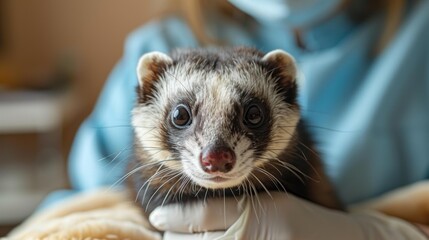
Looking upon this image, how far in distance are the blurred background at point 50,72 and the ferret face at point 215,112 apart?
1.69 meters

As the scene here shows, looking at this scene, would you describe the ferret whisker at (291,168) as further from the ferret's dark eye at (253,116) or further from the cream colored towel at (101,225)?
the cream colored towel at (101,225)

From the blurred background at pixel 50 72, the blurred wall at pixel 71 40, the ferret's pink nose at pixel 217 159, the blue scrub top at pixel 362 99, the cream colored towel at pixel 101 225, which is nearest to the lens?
the ferret's pink nose at pixel 217 159

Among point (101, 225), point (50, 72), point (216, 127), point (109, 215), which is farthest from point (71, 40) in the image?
point (216, 127)

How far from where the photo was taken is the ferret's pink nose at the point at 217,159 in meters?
0.55

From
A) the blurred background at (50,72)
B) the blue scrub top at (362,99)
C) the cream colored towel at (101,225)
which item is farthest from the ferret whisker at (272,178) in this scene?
the blurred background at (50,72)

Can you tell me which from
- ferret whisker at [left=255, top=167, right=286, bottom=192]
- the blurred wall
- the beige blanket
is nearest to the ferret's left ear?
ferret whisker at [left=255, top=167, right=286, bottom=192]

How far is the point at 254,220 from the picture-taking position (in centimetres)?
65

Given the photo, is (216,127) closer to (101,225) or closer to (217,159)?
(217,159)

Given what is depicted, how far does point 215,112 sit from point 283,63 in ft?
0.36

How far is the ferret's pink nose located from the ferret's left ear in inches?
5.2

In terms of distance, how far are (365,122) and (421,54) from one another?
0.15 metres

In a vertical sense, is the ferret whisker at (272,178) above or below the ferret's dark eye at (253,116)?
below

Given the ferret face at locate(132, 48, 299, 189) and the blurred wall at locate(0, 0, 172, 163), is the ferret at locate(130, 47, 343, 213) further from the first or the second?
the blurred wall at locate(0, 0, 172, 163)

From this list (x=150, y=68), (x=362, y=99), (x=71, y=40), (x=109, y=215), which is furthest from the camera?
(x=71, y=40)
